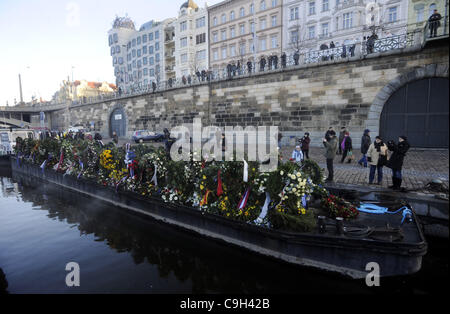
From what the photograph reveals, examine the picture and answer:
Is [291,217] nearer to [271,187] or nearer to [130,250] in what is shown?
[271,187]

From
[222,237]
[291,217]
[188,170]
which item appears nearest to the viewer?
[291,217]

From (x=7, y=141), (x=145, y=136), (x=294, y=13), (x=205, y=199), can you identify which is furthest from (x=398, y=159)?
(x=294, y=13)

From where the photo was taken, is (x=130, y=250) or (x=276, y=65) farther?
(x=276, y=65)

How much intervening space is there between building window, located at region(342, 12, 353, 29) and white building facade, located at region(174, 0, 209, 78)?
2211 cm

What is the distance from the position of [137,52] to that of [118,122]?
30.1 meters

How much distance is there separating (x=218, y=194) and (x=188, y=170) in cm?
130

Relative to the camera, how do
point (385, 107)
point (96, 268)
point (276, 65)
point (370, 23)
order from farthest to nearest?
point (370, 23) → point (276, 65) → point (385, 107) → point (96, 268)

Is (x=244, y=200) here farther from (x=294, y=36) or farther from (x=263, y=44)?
(x=263, y=44)

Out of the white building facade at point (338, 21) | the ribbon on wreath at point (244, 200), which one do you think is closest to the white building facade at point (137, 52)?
the white building facade at point (338, 21)

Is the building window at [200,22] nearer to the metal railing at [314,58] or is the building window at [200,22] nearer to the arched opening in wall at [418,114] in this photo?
the metal railing at [314,58]

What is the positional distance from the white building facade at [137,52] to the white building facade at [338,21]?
26.7 meters

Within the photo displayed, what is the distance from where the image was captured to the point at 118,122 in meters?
37.2

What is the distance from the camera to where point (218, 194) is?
7.02 m
